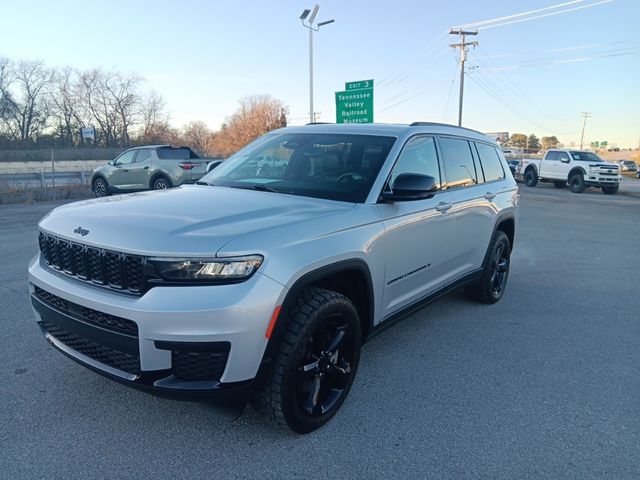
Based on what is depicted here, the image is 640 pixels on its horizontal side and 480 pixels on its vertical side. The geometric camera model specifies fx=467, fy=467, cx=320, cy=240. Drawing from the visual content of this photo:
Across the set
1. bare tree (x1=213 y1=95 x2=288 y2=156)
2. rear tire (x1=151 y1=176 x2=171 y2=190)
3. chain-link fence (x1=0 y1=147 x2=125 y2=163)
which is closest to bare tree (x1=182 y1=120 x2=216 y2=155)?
bare tree (x1=213 y1=95 x2=288 y2=156)

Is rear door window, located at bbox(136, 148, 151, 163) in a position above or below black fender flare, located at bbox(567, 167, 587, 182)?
above

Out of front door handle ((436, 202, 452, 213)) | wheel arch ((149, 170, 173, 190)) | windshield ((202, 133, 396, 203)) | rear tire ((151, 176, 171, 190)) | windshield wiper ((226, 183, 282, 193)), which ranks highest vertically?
windshield ((202, 133, 396, 203))

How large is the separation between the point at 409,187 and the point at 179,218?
1.49 metres

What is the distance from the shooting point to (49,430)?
2697mm

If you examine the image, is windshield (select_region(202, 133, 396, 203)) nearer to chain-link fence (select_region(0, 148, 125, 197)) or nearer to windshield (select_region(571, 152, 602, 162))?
chain-link fence (select_region(0, 148, 125, 197))

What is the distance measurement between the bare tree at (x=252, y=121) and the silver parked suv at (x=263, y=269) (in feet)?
175

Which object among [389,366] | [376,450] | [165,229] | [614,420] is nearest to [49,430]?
[165,229]

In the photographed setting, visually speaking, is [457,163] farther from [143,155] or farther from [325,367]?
[143,155]

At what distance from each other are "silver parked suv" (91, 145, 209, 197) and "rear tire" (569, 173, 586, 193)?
62.8ft

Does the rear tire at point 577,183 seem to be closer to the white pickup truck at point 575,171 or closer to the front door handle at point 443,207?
the white pickup truck at point 575,171

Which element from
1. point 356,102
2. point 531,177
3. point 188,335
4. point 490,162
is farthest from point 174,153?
point 531,177

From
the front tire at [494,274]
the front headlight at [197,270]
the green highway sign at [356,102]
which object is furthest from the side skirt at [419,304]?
the green highway sign at [356,102]

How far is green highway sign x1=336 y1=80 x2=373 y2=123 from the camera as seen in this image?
2250 centimetres

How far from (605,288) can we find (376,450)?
4848 mm
